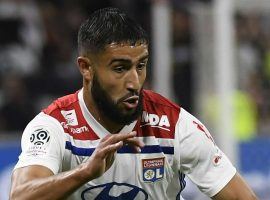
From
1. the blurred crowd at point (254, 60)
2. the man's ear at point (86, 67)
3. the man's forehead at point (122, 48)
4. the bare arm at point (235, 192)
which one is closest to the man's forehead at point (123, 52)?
the man's forehead at point (122, 48)

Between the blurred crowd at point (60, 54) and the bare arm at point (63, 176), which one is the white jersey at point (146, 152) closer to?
the bare arm at point (63, 176)

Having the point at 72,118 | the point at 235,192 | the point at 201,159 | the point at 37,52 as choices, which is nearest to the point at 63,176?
the point at 72,118

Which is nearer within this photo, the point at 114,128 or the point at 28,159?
the point at 28,159

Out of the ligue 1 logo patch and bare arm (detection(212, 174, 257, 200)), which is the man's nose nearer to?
the ligue 1 logo patch

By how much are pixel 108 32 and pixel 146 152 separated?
67 centimetres

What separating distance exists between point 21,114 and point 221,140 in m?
2.54

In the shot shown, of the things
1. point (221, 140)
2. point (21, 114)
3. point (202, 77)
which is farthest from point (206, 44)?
point (21, 114)

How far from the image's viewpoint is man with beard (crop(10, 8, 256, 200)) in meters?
4.55

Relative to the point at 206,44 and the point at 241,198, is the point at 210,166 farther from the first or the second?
the point at 206,44

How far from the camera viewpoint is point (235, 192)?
4.83 m

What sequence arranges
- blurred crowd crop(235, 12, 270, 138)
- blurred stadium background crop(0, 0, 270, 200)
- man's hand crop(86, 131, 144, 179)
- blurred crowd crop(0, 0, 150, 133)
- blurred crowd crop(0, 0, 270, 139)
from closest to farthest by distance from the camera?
man's hand crop(86, 131, 144, 179)
blurred stadium background crop(0, 0, 270, 200)
blurred crowd crop(0, 0, 150, 133)
blurred crowd crop(0, 0, 270, 139)
blurred crowd crop(235, 12, 270, 138)

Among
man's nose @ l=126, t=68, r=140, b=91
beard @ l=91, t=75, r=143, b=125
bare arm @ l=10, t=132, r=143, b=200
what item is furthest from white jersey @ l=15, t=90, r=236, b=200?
man's nose @ l=126, t=68, r=140, b=91

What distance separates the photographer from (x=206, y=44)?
11.8 metres

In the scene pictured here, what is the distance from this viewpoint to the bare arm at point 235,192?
478 centimetres
